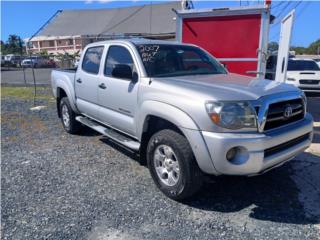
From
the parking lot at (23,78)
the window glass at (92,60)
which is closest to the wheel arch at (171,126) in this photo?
the window glass at (92,60)

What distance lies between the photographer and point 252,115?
3117 mm

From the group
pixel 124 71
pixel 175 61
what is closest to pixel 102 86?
pixel 124 71

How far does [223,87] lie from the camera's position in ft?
11.5

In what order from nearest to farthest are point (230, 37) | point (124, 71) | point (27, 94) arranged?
point (124, 71) → point (230, 37) → point (27, 94)

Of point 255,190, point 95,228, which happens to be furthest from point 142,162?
point 255,190

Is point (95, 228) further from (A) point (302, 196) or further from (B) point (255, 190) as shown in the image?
(A) point (302, 196)

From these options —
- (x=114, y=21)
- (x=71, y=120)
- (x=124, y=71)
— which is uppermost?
(x=114, y=21)

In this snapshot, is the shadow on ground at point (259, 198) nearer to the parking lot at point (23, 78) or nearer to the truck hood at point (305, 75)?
the truck hood at point (305, 75)

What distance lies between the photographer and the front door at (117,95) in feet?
14.0

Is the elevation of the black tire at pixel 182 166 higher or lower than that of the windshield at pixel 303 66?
lower

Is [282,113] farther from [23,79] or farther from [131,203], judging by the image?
[23,79]

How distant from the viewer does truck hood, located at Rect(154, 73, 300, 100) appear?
323 cm

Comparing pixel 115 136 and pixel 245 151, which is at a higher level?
pixel 245 151

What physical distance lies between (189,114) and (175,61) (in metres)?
1.55
